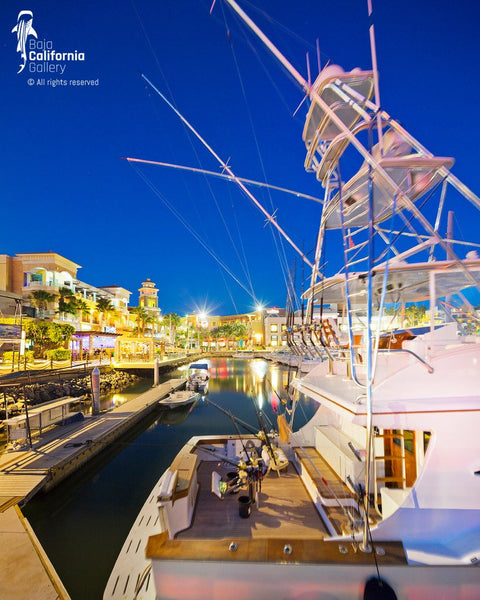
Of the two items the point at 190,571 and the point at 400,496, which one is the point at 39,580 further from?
the point at 400,496

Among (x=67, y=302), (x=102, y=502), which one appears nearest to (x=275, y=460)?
(x=102, y=502)

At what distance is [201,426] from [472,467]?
725 inches

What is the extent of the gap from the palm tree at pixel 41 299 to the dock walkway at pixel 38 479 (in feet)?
102

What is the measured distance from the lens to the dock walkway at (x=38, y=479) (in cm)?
542

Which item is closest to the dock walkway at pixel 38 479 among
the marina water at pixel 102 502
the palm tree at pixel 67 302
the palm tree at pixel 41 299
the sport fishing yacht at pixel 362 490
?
the marina water at pixel 102 502

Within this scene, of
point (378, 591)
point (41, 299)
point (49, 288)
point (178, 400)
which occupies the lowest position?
point (178, 400)

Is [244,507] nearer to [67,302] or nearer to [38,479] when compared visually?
[38,479]

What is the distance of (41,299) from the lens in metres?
42.9

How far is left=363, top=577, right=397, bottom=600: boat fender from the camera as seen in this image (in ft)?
14.1

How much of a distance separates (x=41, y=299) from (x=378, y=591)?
165ft

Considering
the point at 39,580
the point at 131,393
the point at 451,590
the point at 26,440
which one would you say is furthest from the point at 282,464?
the point at 131,393

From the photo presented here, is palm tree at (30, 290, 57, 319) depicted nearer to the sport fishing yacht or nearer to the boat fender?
the sport fishing yacht

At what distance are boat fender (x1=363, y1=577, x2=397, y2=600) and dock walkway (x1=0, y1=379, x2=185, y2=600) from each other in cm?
524

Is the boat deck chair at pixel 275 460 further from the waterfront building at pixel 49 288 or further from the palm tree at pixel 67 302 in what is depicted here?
the palm tree at pixel 67 302
